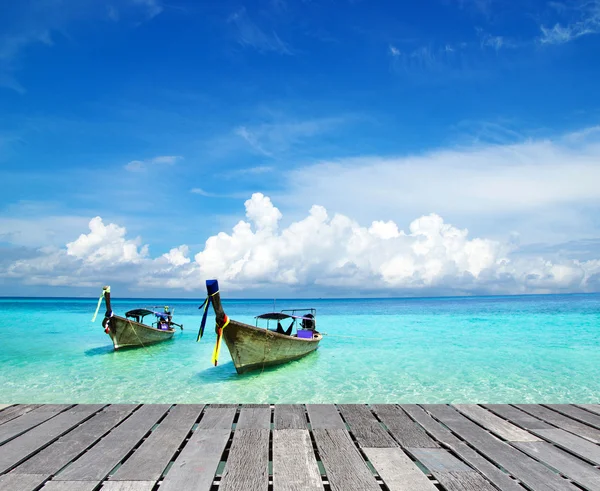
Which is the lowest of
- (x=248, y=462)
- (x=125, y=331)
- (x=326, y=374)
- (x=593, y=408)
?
(x=326, y=374)

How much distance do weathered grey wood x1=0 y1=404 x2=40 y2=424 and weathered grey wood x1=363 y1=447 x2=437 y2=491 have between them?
3.60m

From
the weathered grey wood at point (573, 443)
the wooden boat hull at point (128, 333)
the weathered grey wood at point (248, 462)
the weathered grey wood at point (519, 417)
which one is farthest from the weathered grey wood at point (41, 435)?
the wooden boat hull at point (128, 333)

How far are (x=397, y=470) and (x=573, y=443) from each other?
1.77 metres

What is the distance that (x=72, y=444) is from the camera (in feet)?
11.7

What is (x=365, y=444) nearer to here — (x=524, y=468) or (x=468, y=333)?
(x=524, y=468)

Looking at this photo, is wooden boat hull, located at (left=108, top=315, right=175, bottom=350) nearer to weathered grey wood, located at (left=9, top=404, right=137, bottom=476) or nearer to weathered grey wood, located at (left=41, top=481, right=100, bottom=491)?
weathered grey wood, located at (left=9, top=404, right=137, bottom=476)

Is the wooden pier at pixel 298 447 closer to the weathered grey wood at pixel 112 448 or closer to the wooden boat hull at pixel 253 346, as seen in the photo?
the weathered grey wood at pixel 112 448

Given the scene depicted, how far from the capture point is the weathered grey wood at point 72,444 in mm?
3094

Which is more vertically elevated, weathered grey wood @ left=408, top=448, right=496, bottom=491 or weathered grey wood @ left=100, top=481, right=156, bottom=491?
weathered grey wood @ left=100, top=481, right=156, bottom=491

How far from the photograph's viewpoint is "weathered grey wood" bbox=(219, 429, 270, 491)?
9.37ft

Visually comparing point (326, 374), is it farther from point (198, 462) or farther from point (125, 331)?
point (198, 462)

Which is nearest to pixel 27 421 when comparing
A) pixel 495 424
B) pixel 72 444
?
pixel 72 444

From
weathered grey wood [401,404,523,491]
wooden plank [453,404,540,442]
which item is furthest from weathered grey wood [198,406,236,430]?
wooden plank [453,404,540,442]

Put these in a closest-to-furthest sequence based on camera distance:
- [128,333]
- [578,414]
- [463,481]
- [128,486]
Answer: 1. [128,486]
2. [463,481]
3. [578,414]
4. [128,333]
